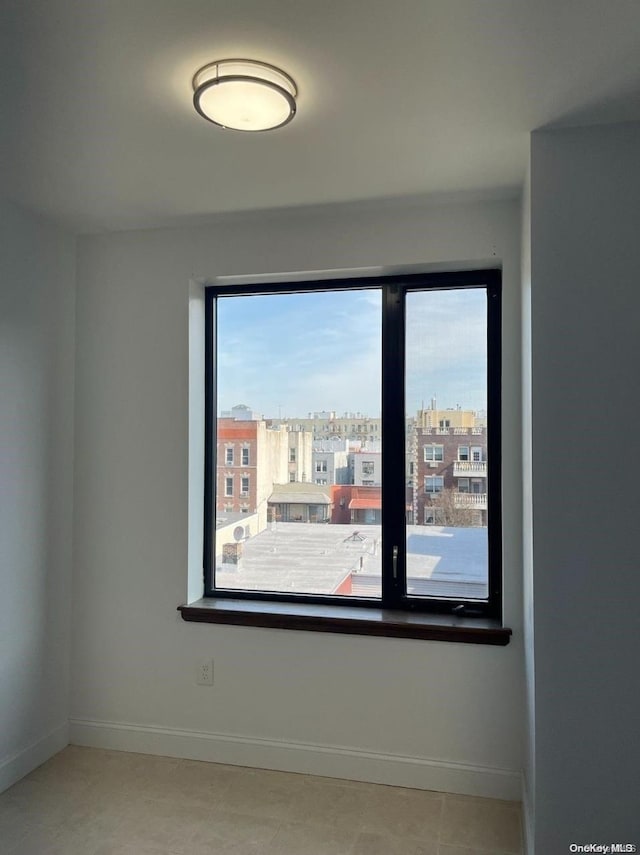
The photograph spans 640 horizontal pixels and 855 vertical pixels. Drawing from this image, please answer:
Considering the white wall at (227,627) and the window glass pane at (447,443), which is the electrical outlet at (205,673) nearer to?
the white wall at (227,627)

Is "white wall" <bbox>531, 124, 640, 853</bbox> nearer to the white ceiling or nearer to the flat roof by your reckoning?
the white ceiling

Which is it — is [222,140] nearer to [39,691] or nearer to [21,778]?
[39,691]

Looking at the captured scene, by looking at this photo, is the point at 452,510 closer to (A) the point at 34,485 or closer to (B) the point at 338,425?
(B) the point at 338,425

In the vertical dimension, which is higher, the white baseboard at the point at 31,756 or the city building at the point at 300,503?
the city building at the point at 300,503

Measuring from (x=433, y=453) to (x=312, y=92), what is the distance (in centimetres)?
155

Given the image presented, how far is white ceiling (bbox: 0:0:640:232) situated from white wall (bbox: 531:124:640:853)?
0.23 metres

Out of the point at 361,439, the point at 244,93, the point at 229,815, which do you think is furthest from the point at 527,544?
the point at 244,93

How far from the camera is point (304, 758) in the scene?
2705 millimetres

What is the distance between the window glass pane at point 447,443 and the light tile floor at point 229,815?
83cm

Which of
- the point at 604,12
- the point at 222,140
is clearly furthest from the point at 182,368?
the point at 604,12

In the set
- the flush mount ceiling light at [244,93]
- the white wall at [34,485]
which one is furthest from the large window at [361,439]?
the flush mount ceiling light at [244,93]

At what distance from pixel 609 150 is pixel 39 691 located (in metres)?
3.02

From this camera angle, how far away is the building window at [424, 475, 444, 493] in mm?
2764

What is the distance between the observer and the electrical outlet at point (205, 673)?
9.31 ft
